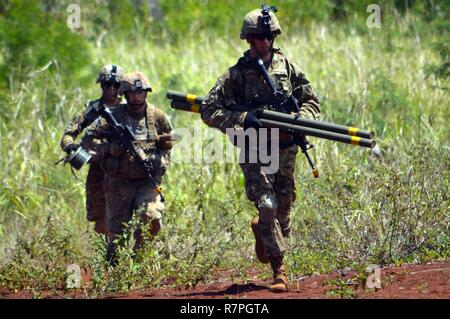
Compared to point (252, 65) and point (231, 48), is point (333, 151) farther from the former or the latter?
point (231, 48)

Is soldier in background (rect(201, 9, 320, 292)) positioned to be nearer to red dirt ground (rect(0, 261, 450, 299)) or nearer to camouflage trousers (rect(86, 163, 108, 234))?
red dirt ground (rect(0, 261, 450, 299))

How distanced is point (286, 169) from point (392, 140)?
4.14 meters

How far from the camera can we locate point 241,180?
12391mm

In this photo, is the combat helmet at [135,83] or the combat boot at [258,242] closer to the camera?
the combat boot at [258,242]

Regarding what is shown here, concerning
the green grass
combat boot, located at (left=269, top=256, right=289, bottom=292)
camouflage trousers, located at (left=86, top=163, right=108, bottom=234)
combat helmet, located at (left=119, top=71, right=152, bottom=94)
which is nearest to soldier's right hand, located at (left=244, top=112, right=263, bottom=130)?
combat boot, located at (left=269, top=256, right=289, bottom=292)

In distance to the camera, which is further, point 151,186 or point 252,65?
point 151,186

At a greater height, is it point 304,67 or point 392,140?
point 304,67

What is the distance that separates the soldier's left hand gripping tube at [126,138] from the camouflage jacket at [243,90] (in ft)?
4.18

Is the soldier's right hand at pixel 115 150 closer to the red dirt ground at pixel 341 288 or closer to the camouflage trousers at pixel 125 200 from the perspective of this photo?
the camouflage trousers at pixel 125 200

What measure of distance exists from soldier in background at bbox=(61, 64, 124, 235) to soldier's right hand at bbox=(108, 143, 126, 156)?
0.19 metres

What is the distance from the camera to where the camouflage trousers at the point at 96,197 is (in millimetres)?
10336

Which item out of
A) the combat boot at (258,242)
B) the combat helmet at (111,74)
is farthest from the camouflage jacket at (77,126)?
the combat boot at (258,242)

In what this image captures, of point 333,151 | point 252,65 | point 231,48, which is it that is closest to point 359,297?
point 252,65
